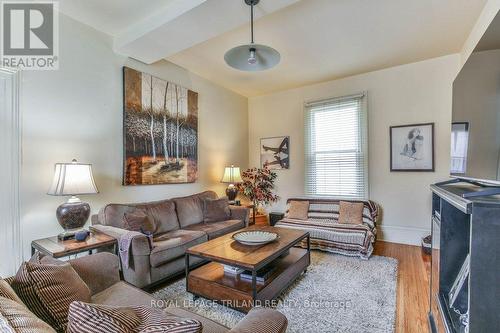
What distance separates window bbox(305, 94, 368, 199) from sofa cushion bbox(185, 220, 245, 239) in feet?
5.87

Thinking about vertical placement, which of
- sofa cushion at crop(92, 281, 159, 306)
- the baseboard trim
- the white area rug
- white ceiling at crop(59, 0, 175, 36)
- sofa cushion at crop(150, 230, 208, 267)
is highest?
white ceiling at crop(59, 0, 175, 36)

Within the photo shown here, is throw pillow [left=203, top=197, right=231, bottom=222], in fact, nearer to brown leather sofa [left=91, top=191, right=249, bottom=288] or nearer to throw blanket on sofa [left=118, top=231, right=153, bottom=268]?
brown leather sofa [left=91, top=191, right=249, bottom=288]

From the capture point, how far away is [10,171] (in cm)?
228

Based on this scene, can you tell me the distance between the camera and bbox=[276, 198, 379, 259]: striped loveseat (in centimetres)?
331

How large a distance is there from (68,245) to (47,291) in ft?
3.95

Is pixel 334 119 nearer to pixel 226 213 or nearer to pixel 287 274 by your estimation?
pixel 226 213

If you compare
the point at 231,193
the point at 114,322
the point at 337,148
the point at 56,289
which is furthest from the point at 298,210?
the point at 114,322

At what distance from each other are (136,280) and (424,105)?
4413 mm

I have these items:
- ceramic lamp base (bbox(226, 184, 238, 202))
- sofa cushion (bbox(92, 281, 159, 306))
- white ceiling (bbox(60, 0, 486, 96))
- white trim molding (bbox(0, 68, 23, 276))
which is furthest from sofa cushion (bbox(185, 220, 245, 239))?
white ceiling (bbox(60, 0, 486, 96))

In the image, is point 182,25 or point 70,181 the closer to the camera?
point 70,181

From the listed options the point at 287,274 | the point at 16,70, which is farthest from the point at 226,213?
the point at 16,70

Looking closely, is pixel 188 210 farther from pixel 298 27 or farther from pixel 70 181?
pixel 298 27
